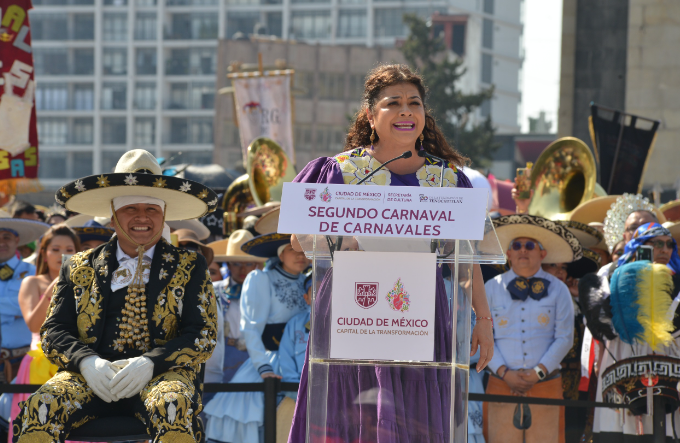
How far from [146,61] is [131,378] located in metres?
94.3

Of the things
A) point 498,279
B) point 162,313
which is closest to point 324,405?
point 162,313

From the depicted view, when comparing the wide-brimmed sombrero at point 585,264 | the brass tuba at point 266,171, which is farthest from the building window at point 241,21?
the wide-brimmed sombrero at point 585,264

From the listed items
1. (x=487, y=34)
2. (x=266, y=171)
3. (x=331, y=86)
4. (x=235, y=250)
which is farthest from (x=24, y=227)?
(x=487, y=34)

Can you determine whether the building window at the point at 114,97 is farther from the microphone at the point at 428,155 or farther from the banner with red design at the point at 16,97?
the microphone at the point at 428,155

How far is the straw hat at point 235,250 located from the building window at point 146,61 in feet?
292

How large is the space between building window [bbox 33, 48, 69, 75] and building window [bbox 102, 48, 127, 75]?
432 centimetres

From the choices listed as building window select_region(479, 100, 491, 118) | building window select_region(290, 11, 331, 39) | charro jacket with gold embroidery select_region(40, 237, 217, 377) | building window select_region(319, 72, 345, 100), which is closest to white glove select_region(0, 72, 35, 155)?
charro jacket with gold embroidery select_region(40, 237, 217, 377)

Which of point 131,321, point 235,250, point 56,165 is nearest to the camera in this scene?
point 131,321

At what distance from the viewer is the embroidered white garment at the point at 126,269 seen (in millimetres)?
4488

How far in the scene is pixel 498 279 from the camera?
6.64 meters

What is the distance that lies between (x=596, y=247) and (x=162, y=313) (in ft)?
15.3

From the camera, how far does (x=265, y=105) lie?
73.8 ft

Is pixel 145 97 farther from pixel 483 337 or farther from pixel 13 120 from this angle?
pixel 483 337

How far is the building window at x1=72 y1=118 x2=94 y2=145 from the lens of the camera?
93.2 m
